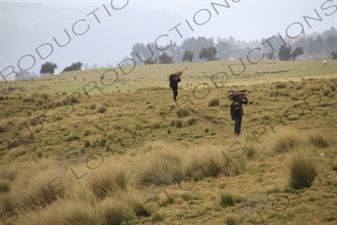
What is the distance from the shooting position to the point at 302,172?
7.39 metres

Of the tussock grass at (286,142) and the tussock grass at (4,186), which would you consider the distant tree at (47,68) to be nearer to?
the tussock grass at (4,186)

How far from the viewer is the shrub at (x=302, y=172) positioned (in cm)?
734

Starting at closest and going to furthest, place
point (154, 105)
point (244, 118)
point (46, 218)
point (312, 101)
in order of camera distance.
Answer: point (46, 218) → point (244, 118) → point (312, 101) → point (154, 105)

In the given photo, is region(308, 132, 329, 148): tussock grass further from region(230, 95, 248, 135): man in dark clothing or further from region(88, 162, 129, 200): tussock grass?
region(88, 162, 129, 200): tussock grass

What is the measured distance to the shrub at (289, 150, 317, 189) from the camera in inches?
289

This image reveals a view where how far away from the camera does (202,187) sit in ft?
27.5

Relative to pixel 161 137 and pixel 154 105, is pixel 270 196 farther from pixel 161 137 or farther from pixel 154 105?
pixel 154 105

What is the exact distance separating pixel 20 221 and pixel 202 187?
4035mm

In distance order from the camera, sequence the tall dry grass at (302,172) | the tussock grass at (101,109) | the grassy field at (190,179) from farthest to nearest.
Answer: the tussock grass at (101,109) < the tall dry grass at (302,172) < the grassy field at (190,179)

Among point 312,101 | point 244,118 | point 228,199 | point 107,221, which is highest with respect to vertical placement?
point 107,221

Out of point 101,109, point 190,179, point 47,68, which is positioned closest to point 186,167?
point 190,179

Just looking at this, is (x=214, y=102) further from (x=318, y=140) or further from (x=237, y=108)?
(x=318, y=140)

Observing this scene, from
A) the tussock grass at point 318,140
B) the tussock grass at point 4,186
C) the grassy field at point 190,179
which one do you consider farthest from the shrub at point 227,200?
the tussock grass at point 4,186

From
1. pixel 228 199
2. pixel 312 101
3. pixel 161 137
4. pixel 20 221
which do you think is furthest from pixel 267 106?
pixel 20 221
